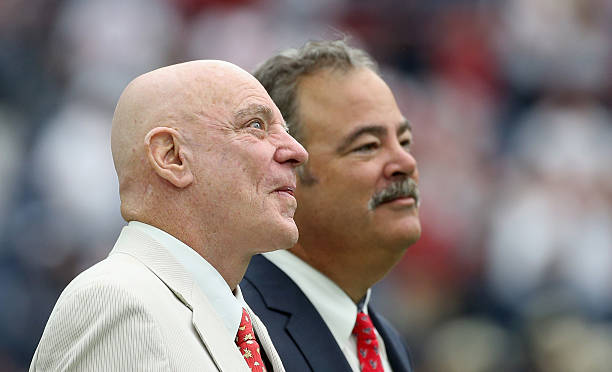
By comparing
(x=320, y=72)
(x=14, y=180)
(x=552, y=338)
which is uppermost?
(x=320, y=72)

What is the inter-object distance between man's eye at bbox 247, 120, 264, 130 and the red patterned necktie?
1.41 feet

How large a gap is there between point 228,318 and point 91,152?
443 centimetres

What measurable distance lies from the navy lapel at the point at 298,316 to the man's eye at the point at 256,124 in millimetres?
724

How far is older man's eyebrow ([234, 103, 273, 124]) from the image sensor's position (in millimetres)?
2260

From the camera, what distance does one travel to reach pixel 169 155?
7.16ft

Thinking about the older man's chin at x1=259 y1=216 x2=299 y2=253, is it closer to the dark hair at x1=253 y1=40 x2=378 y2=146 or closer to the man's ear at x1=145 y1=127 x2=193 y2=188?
the man's ear at x1=145 y1=127 x2=193 y2=188

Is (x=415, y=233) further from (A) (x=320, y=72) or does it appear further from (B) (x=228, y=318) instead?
(B) (x=228, y=318)

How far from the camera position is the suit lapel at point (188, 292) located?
206 centimetres

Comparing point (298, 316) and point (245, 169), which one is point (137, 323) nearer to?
point (245, 169)

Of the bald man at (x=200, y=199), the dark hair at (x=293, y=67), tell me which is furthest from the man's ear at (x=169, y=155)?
the dark hair at (x=293, y=67)

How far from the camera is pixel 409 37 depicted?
830cm

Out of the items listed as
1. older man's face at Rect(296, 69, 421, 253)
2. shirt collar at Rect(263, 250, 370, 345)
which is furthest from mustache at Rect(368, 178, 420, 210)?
shirt collar at Rect(263, 250, 370, 345)

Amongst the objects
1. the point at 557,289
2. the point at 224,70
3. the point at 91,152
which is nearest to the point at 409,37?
the point at 557,289

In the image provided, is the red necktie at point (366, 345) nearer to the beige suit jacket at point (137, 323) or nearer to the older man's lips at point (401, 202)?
the older man's lips at point (401, 202)
